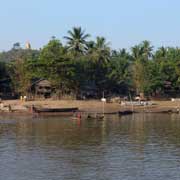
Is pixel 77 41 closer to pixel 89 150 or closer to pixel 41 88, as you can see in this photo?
pixel 41 88

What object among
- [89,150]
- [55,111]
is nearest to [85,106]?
[55,111]

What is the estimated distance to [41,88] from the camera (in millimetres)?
99062

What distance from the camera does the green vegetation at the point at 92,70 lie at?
315ft

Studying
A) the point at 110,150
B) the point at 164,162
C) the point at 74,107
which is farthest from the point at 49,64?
the point at 164,162

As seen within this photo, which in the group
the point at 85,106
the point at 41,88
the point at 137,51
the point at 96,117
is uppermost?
the point at 137,51

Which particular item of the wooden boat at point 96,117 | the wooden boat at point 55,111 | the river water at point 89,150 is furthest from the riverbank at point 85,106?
the river water at point 89,150

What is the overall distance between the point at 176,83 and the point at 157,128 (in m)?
45.0

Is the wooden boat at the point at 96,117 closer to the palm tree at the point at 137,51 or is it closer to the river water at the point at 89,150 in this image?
the river water at the point at 89,150

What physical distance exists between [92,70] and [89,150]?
6004cm

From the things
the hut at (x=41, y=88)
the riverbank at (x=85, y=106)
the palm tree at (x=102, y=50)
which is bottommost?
the riverbank at (x=85, y=106)

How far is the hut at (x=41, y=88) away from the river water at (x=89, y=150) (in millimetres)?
25638

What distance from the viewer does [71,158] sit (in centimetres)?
3969

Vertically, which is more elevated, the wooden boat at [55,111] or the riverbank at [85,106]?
the riverbank at [85,106]

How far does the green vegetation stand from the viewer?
96.1m
